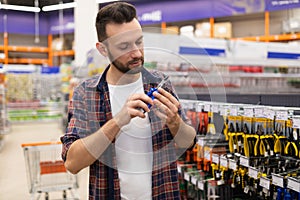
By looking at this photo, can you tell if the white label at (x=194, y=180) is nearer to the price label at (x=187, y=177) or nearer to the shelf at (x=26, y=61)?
the price label at (x=187, y=177)

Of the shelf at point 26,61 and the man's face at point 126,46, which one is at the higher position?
the shelf at point 26,61

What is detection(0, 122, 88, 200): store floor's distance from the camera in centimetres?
511

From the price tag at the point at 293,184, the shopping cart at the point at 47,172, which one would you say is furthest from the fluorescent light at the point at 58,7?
the price tag at the point at 293,184

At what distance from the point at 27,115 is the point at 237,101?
1174cm

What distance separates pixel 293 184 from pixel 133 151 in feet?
3.83

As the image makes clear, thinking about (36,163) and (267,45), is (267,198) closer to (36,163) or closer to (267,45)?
(36,163)

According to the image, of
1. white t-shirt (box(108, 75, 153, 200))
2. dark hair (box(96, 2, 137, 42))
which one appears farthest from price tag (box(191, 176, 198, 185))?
dark hair (box(96, 2, 137, 42))

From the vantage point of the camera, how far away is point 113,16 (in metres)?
1.23

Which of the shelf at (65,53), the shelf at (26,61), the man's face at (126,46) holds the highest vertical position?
the shelf at (65,53)

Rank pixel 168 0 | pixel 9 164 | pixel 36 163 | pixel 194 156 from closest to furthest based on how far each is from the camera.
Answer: pixel 194 156 < pixel 36 163 < pixel 9 164 < pixel 168 0

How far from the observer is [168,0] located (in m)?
12.9

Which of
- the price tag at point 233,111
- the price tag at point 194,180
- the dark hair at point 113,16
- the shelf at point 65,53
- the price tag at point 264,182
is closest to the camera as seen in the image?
the dark hair at point 113,16

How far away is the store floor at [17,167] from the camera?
16.8 ft

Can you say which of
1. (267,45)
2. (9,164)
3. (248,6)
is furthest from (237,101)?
(248,6)
